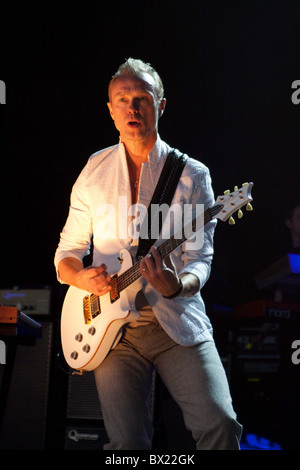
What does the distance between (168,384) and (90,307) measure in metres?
0.55

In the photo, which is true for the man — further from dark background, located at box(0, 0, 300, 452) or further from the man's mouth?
dark background, located at box(0, 0, 300, 452)

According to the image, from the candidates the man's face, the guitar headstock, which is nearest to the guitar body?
the guitar headstock

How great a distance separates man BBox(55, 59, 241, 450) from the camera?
2.04m

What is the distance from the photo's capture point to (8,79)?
5.00 m

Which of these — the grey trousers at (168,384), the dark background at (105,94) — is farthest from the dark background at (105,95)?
the grey trousers at (168,384)

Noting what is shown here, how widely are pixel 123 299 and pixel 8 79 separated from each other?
3.49 meters

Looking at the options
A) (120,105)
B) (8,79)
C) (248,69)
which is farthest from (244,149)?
(120,105)

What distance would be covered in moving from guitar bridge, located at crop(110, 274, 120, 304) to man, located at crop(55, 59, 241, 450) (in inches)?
0.9

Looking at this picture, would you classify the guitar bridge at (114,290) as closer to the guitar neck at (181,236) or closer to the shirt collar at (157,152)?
the guitar neck at (181,236)

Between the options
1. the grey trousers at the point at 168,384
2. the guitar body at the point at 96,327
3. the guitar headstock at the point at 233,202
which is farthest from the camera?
the guitar body at the point at 96,327

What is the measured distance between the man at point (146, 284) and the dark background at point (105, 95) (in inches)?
77.5

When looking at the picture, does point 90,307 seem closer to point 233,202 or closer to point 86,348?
point 86,348

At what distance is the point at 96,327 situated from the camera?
2342 mm

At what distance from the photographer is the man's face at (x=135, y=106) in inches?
99.3
